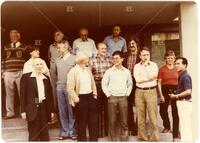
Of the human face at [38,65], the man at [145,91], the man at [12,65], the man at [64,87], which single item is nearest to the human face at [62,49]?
the man at [64,87]

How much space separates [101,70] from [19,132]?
97cm

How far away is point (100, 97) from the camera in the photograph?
5031 mm

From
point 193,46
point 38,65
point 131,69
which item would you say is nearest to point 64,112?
point 38,65

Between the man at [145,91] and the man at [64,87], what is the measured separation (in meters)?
0.64

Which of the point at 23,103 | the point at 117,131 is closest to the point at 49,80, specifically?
the point at 23,103

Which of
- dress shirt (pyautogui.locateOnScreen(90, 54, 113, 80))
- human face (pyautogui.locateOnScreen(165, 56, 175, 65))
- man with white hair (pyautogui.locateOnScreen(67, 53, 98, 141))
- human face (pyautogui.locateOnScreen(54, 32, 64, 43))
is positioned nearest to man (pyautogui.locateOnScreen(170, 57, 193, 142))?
human face (pyautogui.locateOnScreen(165, 56, 175, 65))

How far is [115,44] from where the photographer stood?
5.11 m

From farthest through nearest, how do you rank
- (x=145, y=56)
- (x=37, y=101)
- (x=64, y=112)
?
(x=64, y=112) → (x=145, y=56) → (x=37, y=101)

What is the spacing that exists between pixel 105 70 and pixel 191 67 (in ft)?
2.67

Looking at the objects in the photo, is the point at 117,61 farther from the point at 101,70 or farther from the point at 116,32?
the point at 116,32

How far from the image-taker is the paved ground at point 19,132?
471 cm

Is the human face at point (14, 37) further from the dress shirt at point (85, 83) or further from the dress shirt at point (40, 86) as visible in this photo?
the dress shirt at point (85, 83)

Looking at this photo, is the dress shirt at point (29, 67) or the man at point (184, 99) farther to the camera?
the dress shirt at point (29, 67)

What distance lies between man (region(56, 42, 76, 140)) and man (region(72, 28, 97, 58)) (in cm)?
8
